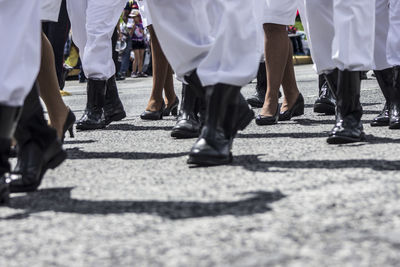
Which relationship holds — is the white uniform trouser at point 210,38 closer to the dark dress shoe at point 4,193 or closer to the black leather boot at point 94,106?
the dark dress shoe at point 4,193

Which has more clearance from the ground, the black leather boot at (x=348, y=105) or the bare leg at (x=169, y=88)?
the black leather boot at (x=348, y=105)

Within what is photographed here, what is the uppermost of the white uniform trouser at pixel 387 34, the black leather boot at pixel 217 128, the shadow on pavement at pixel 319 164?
the white uniform trouser at pixel 387 34

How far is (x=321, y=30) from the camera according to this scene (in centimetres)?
365

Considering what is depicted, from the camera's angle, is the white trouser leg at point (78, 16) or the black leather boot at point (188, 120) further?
the white trouser leg at point (78, 16)

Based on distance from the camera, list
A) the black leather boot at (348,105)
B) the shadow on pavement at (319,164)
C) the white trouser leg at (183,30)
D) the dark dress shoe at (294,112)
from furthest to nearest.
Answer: the dark dress shoe at (294,112)
the black leather boot at (348,105)
the white trouser leg at (183,30)
the shadow on pavement at (319,164)

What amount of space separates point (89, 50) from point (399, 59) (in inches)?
65.8

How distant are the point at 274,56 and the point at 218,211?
253cm

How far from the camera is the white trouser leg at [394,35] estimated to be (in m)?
3.84

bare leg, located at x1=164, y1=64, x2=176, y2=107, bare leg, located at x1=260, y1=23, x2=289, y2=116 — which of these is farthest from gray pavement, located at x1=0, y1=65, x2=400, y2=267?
bare leg, located at x1=164, y1=64, x2=176, y2=107

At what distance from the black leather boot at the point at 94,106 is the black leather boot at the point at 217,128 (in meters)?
1.77

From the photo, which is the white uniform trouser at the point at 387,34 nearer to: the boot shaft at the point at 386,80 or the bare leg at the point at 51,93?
the boot shaft at the point at 386,80

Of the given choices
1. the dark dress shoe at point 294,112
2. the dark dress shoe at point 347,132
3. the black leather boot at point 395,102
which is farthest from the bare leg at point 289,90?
the dark dress shoe at point 347,132

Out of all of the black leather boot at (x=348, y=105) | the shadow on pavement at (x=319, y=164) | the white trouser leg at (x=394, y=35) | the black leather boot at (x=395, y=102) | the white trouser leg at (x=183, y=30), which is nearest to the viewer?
the shadow on pavement at (x=319, y=164)

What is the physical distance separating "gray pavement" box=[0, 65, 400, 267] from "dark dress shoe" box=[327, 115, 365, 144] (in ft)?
0.21
